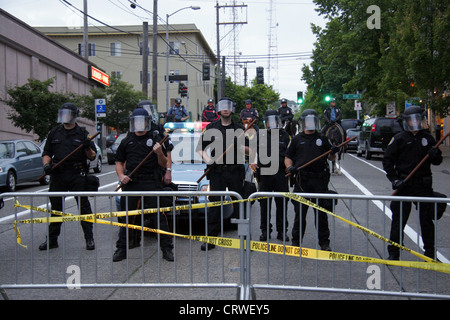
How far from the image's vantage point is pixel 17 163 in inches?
523

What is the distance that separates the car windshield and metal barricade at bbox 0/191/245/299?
22.9 feet

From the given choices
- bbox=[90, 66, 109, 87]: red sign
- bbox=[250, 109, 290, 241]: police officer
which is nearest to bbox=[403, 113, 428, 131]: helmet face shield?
bbox=[250, 109, 290, 241]: police officer

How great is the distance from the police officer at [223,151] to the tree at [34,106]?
46.9ft

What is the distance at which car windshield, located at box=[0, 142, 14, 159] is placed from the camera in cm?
1314

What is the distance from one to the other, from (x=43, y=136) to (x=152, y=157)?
48.4ft

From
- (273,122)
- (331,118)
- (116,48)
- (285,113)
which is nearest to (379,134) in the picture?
(331,118)

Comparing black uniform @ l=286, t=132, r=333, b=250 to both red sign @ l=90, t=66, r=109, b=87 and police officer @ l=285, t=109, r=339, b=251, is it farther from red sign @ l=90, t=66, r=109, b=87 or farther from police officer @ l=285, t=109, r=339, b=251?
red sign @ l=90, t=66, r=109, b=87

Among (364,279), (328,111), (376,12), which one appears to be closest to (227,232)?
(364,279)

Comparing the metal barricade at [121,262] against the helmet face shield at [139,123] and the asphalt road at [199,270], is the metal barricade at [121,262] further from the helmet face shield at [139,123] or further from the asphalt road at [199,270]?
the helmet face shield at [139,123]

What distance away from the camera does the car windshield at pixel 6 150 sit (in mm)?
13137

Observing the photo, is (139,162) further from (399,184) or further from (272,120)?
(399,184)

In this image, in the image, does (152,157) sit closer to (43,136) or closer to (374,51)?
(43,136)

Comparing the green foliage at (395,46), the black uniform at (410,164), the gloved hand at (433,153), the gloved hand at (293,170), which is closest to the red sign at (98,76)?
the green foliage at (395,46)

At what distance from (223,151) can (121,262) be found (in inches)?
78.3
